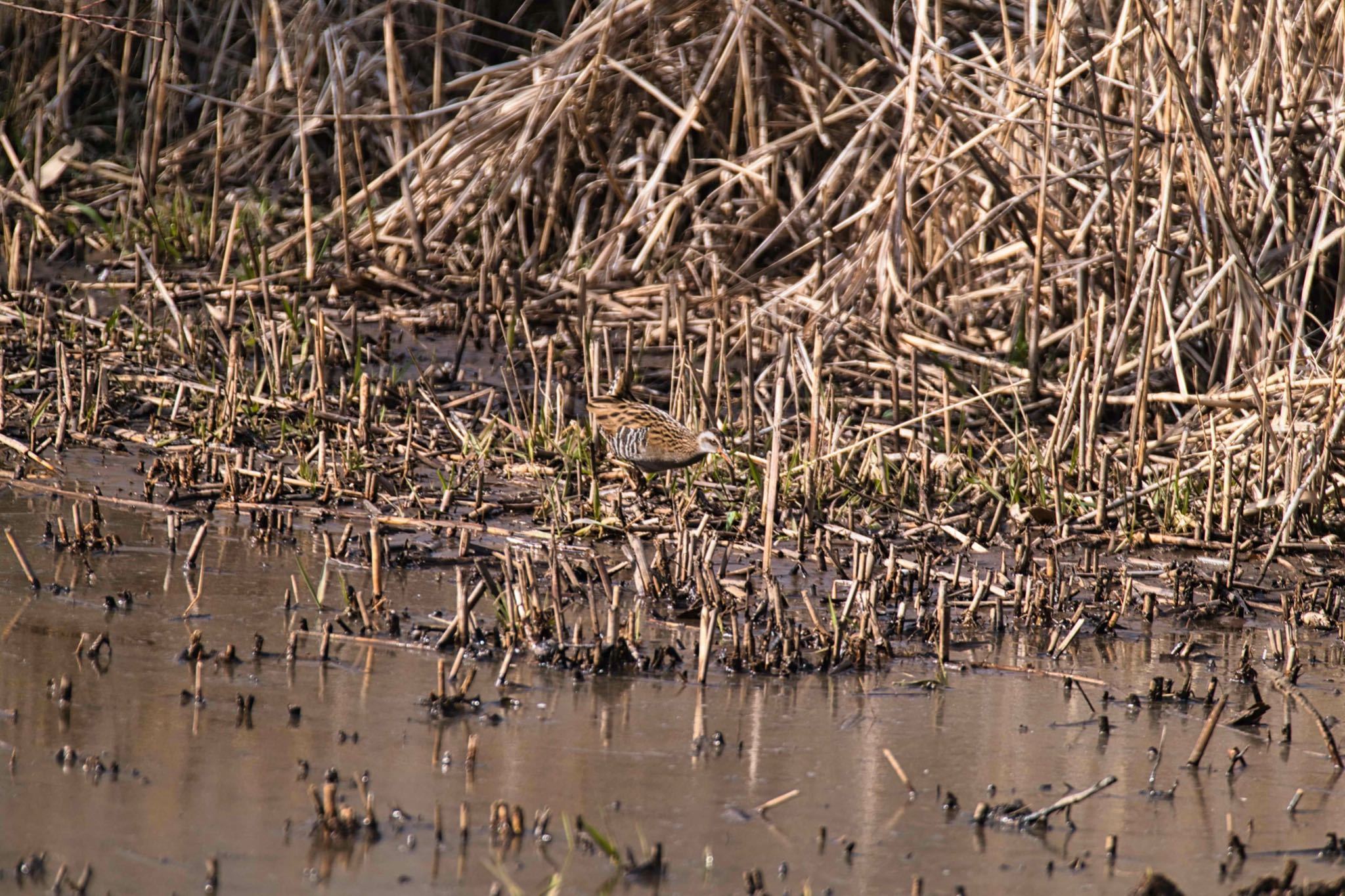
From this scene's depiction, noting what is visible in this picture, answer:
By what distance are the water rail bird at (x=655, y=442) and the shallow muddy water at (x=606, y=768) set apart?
4.44 ft

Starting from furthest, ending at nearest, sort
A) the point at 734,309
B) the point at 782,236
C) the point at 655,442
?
1. the point at 782,236
2. the point at 734,309
3. the point at 655,442

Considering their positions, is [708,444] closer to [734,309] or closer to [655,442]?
[655,442]

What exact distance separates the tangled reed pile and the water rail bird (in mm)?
267

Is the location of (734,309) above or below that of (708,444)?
above

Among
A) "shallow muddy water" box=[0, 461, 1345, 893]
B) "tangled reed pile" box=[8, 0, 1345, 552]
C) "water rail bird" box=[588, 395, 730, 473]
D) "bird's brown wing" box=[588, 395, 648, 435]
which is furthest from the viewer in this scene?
"tangled reed pile" box=[8, 0, 1345, 552]

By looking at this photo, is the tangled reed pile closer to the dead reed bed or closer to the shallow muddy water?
the dead reed bed

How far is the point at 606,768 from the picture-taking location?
12.8 feet

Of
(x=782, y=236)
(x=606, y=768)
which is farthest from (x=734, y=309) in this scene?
(x=606, y=768)

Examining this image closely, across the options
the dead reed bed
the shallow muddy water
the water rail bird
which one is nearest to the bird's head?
the water rail bird

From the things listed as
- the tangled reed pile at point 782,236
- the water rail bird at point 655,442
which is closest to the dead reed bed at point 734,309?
the tangled reed pile at point 782,236

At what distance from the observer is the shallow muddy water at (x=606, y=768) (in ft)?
10.9

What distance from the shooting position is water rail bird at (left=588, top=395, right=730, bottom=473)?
624 cm

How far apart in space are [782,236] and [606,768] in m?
5.65

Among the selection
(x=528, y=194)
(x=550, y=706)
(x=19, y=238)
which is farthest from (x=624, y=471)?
(x=19, y=238)
